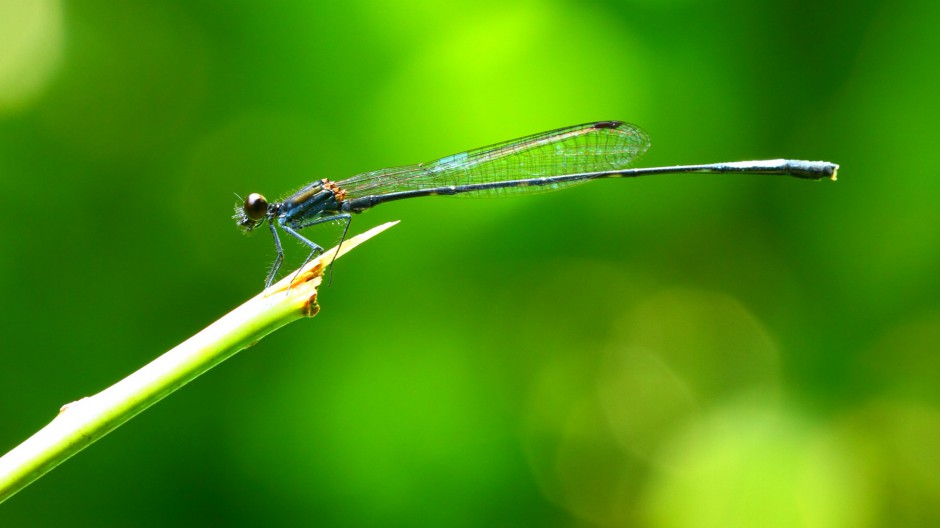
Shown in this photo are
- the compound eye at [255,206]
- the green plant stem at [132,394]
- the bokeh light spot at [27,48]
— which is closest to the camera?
the green plant stem at [132,394]

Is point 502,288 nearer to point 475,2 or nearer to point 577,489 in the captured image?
point 577,489

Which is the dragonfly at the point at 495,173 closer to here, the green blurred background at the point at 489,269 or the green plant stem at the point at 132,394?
the green blurred background at the point at 489,269

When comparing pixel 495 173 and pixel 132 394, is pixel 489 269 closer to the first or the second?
pixel 495 173

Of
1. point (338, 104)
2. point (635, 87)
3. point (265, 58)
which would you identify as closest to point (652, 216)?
point (635, 87)

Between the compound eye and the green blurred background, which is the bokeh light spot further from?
the compound eye

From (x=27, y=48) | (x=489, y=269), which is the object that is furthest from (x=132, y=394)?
(x=27, y=48)

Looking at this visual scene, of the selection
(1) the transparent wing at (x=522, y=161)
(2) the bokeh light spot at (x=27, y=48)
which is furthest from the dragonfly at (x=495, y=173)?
(2) the bokeh light spot at (x=27, y=48)

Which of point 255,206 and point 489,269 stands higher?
point 255,206

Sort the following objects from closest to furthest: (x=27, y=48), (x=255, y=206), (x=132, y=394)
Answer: (x=132, y=394)
(x=255, y=206)
(x=27, y=48)
